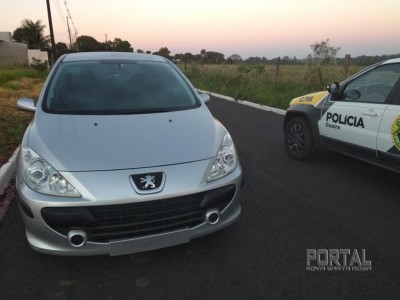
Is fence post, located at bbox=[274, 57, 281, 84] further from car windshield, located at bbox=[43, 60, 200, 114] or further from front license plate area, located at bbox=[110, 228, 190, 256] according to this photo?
front license plate area, located at bbox=[110, 228, 190, 256]

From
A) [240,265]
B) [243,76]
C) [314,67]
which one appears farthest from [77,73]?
[243,76]

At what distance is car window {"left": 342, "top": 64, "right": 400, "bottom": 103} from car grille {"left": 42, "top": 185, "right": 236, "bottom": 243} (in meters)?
2.62

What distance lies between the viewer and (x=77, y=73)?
373 cm

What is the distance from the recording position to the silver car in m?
2.33

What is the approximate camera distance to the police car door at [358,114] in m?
3.99

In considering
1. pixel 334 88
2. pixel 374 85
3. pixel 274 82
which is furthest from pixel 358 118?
pixel 274 82

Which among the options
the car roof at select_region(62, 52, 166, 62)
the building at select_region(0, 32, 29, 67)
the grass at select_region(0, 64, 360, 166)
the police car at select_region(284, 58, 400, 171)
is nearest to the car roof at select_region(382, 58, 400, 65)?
the police car at select_region(284, 58, 400, 171)

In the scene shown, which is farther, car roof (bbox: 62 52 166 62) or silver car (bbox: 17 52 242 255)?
car roof (bbox: 62 52 166 62)

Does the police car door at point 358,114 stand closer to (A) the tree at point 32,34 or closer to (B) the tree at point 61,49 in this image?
(B) the tree at point 61,49

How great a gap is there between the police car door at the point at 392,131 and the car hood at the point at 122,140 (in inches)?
75.2

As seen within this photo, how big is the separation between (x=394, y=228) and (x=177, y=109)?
2352mm

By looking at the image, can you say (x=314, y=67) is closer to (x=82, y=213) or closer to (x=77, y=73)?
(x=77, y=73)

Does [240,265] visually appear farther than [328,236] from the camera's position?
No

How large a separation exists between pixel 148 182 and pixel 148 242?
415 mm
